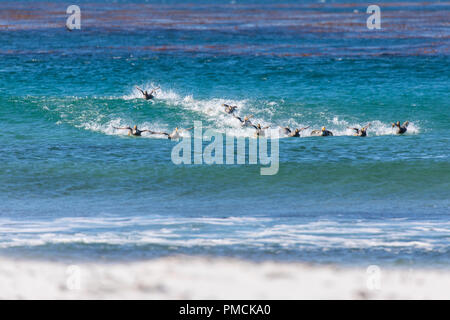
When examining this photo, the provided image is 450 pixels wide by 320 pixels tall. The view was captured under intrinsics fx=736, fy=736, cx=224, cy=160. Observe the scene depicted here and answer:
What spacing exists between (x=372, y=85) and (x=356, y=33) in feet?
97.3

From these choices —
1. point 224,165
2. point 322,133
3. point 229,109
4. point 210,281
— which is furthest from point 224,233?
point 229,109

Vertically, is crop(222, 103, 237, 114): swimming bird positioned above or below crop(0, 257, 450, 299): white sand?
above

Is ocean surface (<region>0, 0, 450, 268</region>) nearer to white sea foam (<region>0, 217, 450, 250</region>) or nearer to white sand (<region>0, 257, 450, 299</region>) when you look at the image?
white sea foam (<region>0, 217, 450, 250</region>)

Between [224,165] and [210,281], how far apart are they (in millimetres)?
11024

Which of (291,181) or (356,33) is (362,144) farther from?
(356,33)

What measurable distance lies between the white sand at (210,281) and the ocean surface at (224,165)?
56cm

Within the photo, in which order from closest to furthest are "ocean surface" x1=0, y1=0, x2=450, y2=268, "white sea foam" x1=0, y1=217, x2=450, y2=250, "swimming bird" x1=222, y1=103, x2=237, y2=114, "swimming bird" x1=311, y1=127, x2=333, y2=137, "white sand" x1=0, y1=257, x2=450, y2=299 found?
"white sand" x1=0, y1=257, x2=450, y2=299 < "white sea foam" x1=0, y1=217, x2=450, y2=250 < "ocean surface" x1=0, y1=0, x2=450, y2=268 < "swimming bird" x1=311, y1=127, x2=333, y2=137 < "swimming bird" x1=222, y1=103, x2=237, y2=114

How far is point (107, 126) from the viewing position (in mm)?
32719

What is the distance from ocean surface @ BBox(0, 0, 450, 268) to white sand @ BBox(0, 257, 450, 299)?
556 millimetres

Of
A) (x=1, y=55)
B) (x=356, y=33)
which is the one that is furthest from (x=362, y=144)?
(x=356, y=33)

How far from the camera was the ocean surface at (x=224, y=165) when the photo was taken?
16.1 metres

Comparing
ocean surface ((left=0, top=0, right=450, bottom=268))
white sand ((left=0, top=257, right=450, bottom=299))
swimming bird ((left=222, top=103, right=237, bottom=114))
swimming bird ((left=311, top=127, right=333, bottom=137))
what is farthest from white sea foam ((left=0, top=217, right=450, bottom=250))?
swimming bird ((left=222, top=103, right=237, bottom=114))

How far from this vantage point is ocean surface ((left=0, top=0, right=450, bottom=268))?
634 inches

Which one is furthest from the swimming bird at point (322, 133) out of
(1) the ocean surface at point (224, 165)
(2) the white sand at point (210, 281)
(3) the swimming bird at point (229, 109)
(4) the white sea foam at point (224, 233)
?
(2) the white sand at point (210, 281)
